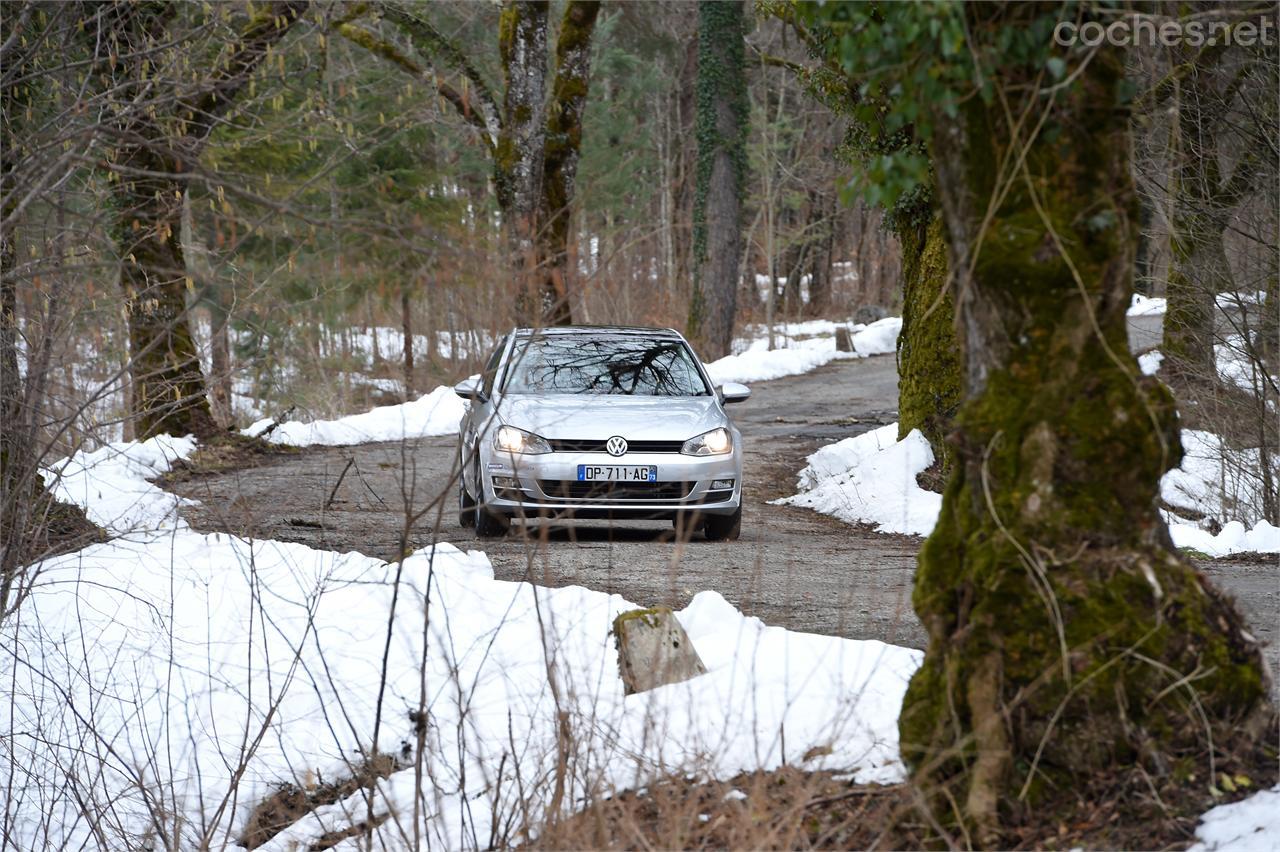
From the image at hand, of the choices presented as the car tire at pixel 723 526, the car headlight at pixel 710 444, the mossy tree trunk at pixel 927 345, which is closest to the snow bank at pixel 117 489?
the car headlight at pixel 710 444

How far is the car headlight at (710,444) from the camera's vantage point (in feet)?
32.3

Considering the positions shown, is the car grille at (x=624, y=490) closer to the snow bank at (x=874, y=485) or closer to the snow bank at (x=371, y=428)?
the snow bank at (x=874, y=485)

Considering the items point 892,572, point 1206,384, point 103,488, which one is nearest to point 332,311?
point 103,488

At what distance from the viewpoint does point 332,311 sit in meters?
28.8

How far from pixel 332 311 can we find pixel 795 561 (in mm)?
20958

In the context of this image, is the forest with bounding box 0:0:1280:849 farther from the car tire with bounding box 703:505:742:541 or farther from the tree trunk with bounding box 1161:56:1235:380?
the car tire with bounding box 703:505:742:541

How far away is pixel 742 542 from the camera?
10625mm

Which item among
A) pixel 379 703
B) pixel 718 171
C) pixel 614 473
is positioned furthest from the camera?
pixel 718 171

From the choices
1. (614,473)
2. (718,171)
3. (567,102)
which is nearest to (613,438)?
(614,473)

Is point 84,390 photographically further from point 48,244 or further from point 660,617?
point 660,617

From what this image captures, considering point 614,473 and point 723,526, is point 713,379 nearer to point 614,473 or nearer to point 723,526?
point 723,526

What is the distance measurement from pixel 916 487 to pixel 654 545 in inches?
140

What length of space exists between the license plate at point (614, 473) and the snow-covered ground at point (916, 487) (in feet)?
9.60

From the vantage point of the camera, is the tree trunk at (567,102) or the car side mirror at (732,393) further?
the tree trunk at (567,102)
